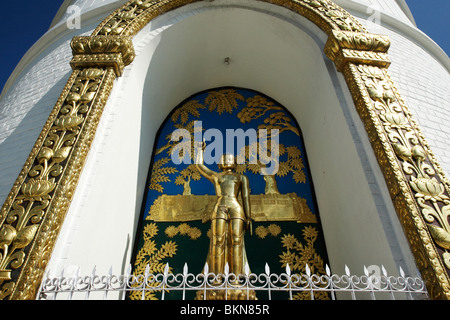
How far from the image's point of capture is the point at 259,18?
4.15m

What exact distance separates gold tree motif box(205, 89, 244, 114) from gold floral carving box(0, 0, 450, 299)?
5.08 feet

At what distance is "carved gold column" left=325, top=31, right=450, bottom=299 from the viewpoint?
195 centimetres

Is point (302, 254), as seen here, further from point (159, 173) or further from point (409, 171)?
point (159, 173)

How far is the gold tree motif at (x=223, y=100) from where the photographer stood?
15.7ft

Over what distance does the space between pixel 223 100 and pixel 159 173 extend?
157 centimetres

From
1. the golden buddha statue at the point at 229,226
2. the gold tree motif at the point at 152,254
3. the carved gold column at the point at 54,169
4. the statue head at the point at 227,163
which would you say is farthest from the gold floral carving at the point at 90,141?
the gold tree motif at the point at 152,254

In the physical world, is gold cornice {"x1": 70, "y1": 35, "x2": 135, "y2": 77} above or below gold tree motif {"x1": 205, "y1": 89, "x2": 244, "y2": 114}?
below

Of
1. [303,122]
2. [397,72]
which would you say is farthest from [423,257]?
[303,122]

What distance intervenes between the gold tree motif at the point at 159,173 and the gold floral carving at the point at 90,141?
4.68ft

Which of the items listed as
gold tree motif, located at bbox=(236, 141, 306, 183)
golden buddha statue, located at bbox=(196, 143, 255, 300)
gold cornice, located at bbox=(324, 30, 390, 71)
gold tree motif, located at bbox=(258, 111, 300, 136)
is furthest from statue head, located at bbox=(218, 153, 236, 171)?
gold cornice, located at bbox=(324, 30, 390, 71)

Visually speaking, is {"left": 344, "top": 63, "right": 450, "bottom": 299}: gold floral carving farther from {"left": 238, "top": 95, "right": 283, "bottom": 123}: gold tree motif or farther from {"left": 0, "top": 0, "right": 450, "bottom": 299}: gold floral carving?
{"left": 238, "top": 95, "right": 283, "bottom": 123}: gold tree motif
